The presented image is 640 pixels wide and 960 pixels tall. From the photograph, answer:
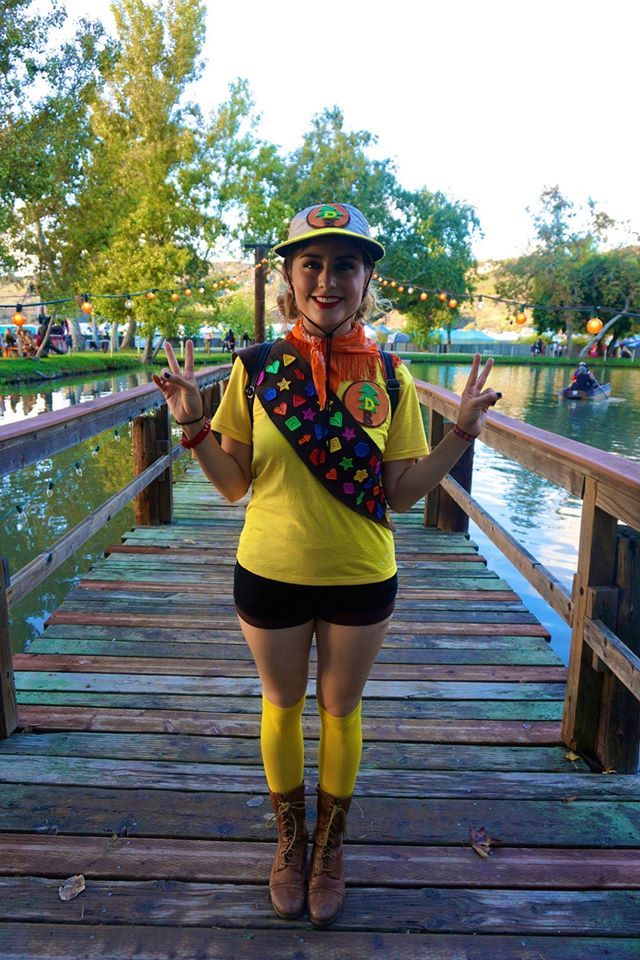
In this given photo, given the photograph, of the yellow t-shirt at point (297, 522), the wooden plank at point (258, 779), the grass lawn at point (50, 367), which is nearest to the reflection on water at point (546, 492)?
the wooden plank at point (258, 779)

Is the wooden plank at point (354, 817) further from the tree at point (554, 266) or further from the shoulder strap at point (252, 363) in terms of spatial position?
the tree at point (554, 266)

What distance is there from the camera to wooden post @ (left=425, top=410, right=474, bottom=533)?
207 inches

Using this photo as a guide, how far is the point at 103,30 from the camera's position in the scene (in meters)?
23.5

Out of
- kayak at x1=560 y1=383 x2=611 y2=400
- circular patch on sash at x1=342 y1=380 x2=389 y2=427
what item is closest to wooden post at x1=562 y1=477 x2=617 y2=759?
circular patch on sash at x1=342 y1=380 x2=389 y2=427

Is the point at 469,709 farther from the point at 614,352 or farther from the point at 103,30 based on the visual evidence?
the point at 614,352

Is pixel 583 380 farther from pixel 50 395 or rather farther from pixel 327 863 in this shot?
pixel 327 863

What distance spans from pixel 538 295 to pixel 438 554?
1921 inches

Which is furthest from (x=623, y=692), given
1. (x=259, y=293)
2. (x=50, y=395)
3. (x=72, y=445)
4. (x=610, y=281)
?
(x=610, y=281)

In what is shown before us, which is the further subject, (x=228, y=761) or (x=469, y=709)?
(x=469, y=709)

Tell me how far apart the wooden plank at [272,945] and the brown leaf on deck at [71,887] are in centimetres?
8

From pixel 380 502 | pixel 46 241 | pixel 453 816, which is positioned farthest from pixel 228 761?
pixel 46 241

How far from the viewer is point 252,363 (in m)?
1.75

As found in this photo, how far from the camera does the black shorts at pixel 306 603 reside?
1655 mm

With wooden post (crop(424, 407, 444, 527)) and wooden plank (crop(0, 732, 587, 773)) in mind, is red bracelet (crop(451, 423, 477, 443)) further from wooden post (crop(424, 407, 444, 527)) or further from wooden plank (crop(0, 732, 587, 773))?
wooden post (crop(424, 407, 444, 527))
